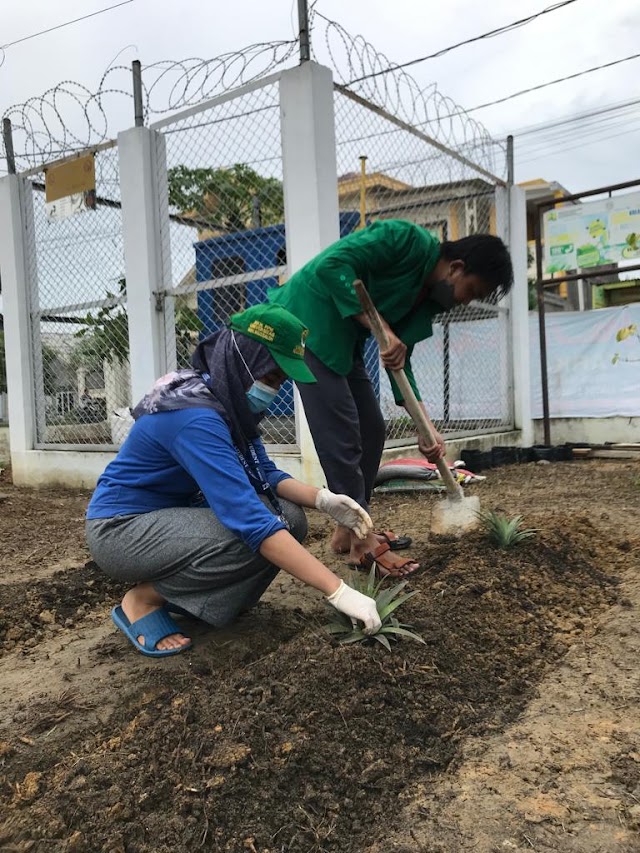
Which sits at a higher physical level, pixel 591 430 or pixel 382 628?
pixel 591 430

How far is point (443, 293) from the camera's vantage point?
305 centimetres

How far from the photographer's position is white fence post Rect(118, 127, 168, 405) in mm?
5840

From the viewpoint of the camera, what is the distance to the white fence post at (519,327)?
780 centimetres

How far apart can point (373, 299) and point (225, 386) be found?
3.63 feet

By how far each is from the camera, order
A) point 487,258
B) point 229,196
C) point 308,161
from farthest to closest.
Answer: point 229,196 → point 308,161 → point 487,258

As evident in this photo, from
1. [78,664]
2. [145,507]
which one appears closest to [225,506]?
[145,507]

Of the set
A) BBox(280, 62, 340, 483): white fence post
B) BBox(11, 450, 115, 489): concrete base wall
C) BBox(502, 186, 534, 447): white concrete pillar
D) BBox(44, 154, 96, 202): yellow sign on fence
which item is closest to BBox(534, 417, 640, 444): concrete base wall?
BBox(502, 186, 534, 447): white concrete pillar

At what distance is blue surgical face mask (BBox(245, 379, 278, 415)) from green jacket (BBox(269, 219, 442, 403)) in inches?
31.9

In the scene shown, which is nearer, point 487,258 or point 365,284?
point 487,258

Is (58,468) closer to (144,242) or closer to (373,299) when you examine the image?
(144,242)

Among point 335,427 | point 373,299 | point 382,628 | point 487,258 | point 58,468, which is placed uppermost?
point 487,258

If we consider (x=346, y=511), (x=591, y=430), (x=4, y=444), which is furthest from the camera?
(x=4, y=444)

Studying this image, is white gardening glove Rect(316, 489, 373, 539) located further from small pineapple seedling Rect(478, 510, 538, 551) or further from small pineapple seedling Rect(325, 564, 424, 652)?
small pineapple seedling Rect(478, 510, 538, 551)

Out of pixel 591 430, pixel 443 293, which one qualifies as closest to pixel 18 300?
pixel 443 293
